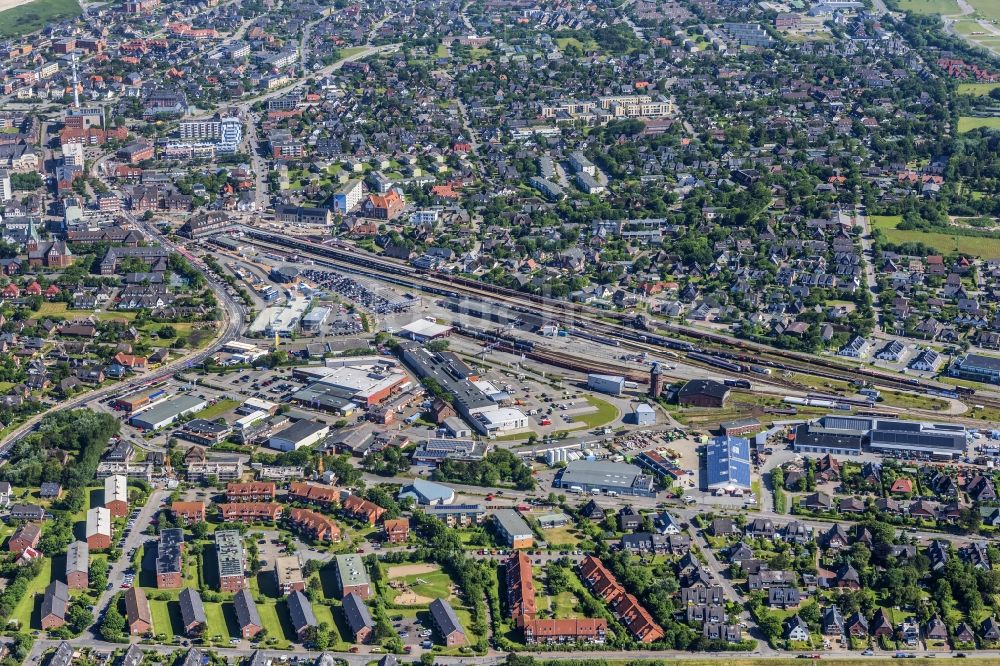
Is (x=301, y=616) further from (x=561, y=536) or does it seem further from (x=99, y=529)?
(x=561, y=536)

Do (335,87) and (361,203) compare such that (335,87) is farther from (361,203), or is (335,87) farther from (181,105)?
(361,203)

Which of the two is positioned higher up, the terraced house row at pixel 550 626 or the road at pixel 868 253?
the road at pixel 868 253

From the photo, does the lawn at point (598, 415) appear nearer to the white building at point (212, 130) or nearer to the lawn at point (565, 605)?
the lawn at point (565, 605)

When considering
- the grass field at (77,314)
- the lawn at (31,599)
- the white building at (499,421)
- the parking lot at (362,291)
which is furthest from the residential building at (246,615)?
the grass field at (77,314)

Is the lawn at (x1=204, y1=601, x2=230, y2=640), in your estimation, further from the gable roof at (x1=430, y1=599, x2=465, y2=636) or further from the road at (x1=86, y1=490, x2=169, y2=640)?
the gable roof at (x1=430, y1=599, x2=465, y2=636)

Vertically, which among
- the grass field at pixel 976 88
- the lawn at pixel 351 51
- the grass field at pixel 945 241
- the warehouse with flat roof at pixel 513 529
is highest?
the lawn at pixel 351 51

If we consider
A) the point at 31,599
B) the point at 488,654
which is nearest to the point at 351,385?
the point at 31,599
